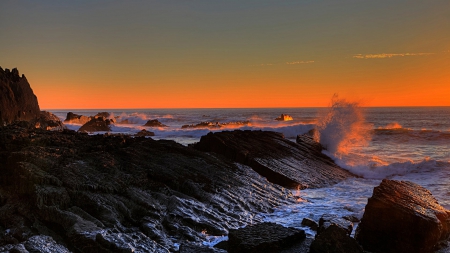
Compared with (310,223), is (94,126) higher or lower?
higher

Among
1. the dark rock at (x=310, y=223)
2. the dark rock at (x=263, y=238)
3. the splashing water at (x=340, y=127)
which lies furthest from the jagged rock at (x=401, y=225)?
the splashing water at (x=340, y=127)

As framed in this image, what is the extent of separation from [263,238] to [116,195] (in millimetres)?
3559

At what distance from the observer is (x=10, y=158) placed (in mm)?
7758

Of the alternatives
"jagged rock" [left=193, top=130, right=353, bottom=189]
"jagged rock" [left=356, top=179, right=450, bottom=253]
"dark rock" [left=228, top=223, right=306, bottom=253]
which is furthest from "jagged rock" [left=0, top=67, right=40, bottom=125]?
"jagged rock" [left=356, top=179, right=450, bottom=253]

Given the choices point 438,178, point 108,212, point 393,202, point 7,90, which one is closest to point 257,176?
point 393,202

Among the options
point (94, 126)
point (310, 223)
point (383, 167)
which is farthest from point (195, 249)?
point (94, 126)

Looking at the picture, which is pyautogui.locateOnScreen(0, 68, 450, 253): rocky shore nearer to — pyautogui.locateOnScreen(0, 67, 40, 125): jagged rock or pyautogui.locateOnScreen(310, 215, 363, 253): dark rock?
pyautogui.locateOnScreen(310, 215, 363, 253): dark rock

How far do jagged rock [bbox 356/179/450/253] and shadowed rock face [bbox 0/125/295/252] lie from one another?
2.95m

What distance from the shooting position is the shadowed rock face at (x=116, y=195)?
6.41 m

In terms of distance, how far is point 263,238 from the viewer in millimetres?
6441

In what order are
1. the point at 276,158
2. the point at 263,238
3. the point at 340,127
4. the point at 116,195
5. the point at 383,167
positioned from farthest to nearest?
the point at 340,127
the point at 383,167
the point at 276,158
the point at 116,195
the point at 263,238

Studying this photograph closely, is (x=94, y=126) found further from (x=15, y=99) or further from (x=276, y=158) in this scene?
(x=276, y=158)

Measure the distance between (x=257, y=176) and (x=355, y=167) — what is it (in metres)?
7.32

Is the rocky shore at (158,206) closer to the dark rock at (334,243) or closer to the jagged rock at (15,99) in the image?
the dark rock at (334,243)
